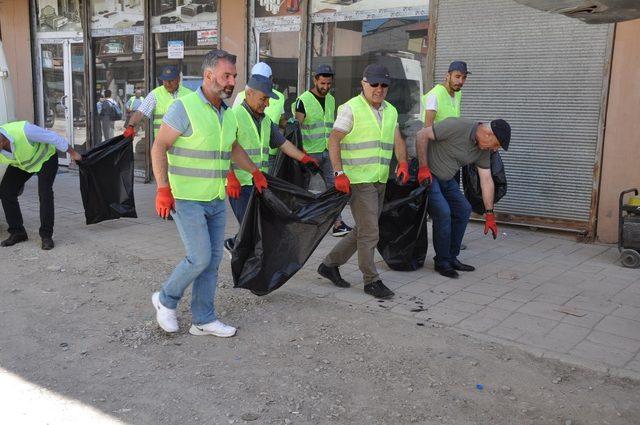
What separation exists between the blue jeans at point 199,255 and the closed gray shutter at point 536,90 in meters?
4.30

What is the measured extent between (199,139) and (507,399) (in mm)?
2251

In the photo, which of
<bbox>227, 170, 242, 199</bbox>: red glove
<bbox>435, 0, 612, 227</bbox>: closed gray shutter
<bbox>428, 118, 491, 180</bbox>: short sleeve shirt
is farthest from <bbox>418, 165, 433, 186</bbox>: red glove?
<bbox>435, 0, 612, 227</bbox>: closed gray shutter

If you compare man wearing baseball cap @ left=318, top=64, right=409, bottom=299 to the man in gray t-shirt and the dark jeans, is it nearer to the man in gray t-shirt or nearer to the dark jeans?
the man in gray t-shirt

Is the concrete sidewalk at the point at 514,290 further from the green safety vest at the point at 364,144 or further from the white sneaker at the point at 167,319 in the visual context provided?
the white sneaker at the point at 167,319

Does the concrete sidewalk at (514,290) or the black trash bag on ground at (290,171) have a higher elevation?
the black trash bag on ground at (290,171)

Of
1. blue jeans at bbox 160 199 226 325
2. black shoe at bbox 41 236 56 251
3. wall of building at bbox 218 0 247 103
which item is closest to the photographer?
blue jeans at bbox 160 199 226 325

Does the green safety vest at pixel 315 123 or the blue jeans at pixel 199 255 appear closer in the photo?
the blue jeans at pixel 199 255

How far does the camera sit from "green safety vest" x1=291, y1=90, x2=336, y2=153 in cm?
637

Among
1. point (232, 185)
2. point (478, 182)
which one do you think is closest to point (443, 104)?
point (478, 182)

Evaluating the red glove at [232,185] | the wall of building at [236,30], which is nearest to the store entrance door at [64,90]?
the wall of building at [236,30]

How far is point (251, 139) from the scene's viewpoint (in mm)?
4801

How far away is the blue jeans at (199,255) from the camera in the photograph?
375 centimetres

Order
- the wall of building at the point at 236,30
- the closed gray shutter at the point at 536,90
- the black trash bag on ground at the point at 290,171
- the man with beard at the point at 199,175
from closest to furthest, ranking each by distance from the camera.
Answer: the man with beard at the point at 199,175 < the black trash bag on ground at the point at 290,171 < the closed gray shutter at the point at 536,90 < the wall of building at the point at 236,30

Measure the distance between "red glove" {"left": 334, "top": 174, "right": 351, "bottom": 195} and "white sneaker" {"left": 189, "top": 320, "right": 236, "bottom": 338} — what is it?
1266mm
